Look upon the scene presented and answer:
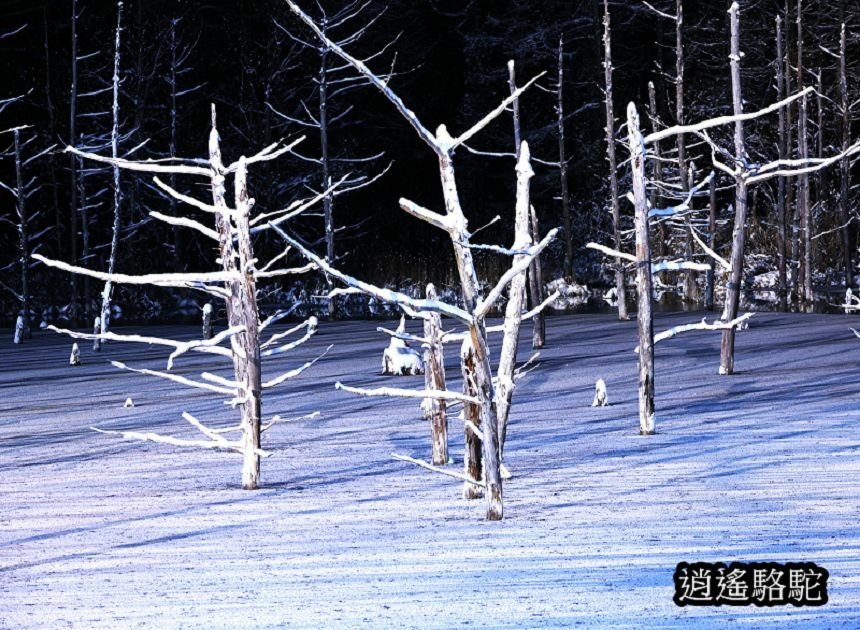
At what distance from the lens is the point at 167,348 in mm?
25344

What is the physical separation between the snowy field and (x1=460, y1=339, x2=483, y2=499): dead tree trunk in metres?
0.24

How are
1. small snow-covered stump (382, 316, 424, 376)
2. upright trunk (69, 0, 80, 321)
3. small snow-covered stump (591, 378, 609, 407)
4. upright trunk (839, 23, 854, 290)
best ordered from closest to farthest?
small snow-covered stump (591, 378, 609, 407) < small snow-covered stump (382, 316, 424, 376) < upright trunk (69, 0, 80, 321) < upright trunk (839, 23, 854, 290)

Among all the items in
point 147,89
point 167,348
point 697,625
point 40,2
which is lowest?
point 167,348

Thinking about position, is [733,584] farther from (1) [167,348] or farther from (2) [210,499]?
(1) [167,348]

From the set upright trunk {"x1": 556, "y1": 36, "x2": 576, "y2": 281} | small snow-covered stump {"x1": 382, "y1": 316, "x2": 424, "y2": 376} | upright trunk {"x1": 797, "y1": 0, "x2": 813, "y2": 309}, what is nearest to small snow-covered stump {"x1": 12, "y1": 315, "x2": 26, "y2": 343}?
small snow-covered stump {"x1": 382, "y1": 316, "x2": 424, "y2": 376}

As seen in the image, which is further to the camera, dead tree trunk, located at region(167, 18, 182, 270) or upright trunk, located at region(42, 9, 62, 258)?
dead tree trunk, located at region(167, 18, 182, 270)

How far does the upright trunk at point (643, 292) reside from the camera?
12703 millimetres

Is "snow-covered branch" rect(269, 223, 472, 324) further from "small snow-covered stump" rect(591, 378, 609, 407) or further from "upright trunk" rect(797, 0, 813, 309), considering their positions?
"upright trunk" rect(797, 0, 813, 309)

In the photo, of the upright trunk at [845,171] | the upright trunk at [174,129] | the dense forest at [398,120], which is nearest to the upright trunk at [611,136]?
the dense forest at [398,120]

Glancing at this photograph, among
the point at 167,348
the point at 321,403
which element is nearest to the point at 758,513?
the point at 321,403

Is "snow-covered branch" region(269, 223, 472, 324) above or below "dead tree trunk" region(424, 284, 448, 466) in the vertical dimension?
above

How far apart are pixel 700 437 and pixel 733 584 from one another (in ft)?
19.3

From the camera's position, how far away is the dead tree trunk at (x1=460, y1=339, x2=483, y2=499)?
9203 mm

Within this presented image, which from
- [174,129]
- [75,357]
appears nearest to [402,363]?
[75,357]
